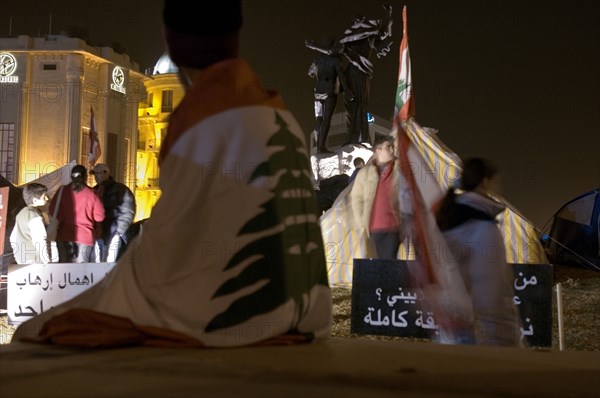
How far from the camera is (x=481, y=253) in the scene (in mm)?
4230

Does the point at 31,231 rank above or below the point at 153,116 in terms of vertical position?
below

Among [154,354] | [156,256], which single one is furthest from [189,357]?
[156,256]

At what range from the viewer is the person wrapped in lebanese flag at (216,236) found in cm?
270

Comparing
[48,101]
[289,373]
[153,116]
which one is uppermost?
[153,116]

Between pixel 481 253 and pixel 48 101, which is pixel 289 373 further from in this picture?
pixel 48 101

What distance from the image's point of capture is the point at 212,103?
2.91 meters

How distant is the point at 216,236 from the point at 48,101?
34429 mm

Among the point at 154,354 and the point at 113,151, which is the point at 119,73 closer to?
the point at 113,151

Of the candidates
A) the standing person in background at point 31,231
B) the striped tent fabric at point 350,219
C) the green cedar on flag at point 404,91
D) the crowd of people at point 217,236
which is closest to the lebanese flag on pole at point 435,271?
the crowd of people at point 217,236

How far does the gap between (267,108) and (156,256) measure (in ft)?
2.49

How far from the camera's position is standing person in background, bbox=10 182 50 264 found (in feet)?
25.3

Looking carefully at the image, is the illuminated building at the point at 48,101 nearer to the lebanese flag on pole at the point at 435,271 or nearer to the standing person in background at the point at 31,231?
the standing person in background at the point at 31,231

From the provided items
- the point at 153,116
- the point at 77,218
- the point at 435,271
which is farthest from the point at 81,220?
the point at 153,116

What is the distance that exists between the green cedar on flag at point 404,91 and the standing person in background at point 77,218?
10.2ft
